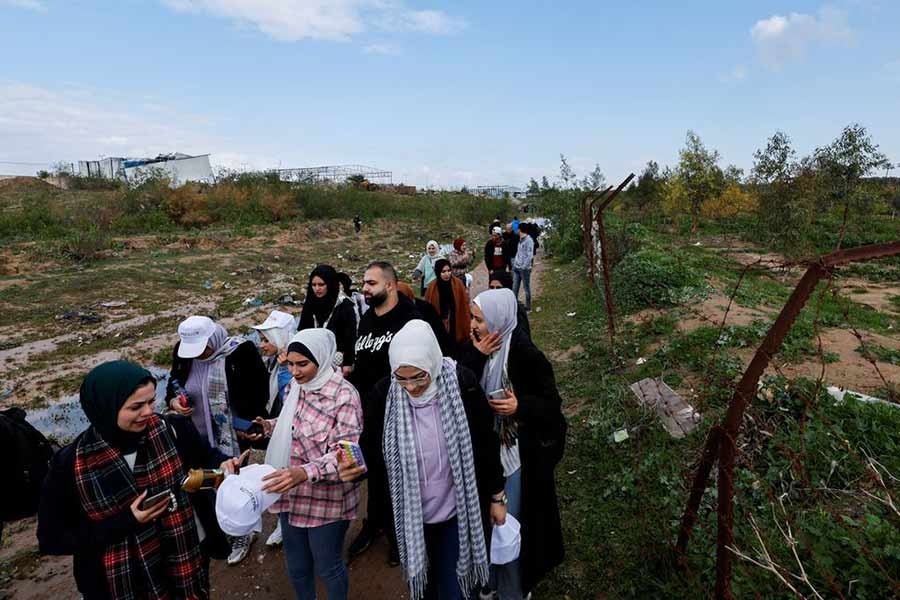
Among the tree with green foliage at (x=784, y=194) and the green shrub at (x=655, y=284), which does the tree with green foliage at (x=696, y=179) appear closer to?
the tree with green foliage at (x=784, y=194)

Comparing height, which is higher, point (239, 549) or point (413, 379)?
point (413, 379)

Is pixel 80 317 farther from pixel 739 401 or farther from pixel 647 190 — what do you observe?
pixel 647 190

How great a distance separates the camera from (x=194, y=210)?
23.2m

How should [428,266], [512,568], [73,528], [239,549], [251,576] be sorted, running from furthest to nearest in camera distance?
[428,266] < [239,549] < [251,576] < [512,568] < [73,528]

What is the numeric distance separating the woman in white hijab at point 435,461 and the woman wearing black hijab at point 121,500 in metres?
0.69

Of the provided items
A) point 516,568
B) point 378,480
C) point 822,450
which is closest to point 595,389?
point 822,450

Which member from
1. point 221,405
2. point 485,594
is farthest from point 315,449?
point 485,594

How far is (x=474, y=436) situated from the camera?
207 cm

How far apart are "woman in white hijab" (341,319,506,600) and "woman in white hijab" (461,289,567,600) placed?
16 centimetres

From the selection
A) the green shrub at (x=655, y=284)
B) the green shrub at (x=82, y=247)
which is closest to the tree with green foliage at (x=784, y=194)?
the green shrub at (x=655, y=284)

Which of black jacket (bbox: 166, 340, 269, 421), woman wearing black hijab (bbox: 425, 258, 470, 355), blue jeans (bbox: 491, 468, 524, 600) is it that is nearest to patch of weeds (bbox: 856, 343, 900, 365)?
woman wearing black hijab (bbox: 425, 258, 470, 355)

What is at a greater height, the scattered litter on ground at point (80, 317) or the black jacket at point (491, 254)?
the black jacket at point (491, 254)

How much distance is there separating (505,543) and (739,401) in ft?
3.63

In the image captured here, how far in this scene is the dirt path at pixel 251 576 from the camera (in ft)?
9.34
